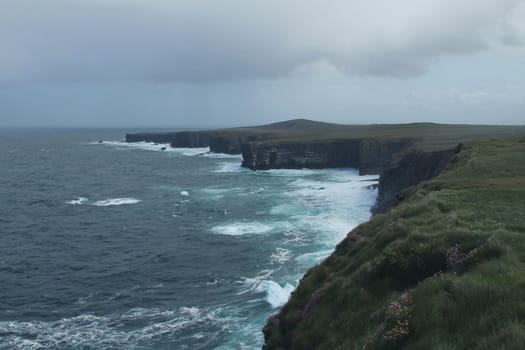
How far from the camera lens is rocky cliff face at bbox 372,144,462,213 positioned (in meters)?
67.8

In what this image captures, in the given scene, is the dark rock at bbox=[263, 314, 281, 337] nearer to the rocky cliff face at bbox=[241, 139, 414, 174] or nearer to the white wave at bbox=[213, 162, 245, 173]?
the white wave at bbox=[213, 162, 245, 173]

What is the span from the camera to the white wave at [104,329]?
27188mm

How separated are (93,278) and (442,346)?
36.3 metres

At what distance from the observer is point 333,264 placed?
802 inches

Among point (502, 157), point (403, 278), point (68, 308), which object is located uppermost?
point (502, 157)

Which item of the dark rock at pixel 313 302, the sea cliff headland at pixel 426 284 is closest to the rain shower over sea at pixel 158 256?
the sea cliff headland at pixel 426 284

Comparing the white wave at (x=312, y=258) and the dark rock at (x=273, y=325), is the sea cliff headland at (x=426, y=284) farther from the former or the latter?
the white wave at (x=312, y=258)

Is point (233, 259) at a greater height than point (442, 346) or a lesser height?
lesser

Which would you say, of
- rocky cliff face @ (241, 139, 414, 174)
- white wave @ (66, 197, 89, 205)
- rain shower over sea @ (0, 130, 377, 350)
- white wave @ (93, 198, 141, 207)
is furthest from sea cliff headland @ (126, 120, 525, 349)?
rocky cliff face @ (241, 139, 414, 174)

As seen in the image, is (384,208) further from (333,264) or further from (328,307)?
(328,307)

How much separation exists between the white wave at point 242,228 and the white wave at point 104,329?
68.1 ft

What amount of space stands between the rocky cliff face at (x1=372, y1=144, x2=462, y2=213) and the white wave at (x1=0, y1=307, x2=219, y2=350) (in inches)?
1605

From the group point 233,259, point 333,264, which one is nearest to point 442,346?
point 333,264

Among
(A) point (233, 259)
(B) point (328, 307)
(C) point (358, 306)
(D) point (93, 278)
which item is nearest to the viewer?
(C) point (358, 306)
